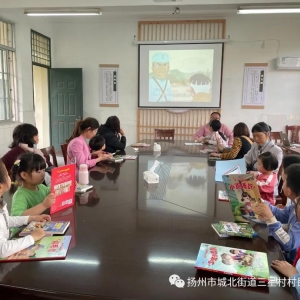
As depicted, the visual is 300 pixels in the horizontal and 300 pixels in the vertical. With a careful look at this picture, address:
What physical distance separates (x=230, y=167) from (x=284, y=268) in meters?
1.19

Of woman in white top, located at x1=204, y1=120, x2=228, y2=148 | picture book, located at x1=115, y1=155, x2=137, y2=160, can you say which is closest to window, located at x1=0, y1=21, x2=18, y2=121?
picture book, located at x1=115, y1=155, x2=137, y2=160

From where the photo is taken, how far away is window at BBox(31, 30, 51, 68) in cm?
532

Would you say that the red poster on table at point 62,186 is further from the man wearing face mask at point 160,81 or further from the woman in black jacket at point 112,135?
the man wearing face mask at point 160,81

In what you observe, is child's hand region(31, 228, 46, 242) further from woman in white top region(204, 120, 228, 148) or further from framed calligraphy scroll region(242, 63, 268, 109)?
framed calligraphy scroll region(242, 63, 268, 109)

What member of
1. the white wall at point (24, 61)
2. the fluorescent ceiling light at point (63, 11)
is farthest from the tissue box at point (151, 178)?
the white wall at point (24, 61)

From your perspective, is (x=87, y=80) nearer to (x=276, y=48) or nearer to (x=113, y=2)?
(x=113, y=2)

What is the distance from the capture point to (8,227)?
1.20 m

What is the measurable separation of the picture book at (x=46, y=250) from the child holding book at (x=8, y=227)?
0.02 meters

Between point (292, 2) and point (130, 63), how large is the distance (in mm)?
3179

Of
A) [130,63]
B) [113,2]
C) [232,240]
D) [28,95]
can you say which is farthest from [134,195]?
[130,63]

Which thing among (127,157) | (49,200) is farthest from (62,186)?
(127,157)

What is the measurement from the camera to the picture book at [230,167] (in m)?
2.01

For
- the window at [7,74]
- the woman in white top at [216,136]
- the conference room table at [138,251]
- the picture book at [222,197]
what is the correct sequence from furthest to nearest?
the window at [7,74]
the woman in white top at [216,136]
the picture book at [222,197]
the conference room table at [138,251]

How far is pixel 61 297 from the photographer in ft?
2.76
